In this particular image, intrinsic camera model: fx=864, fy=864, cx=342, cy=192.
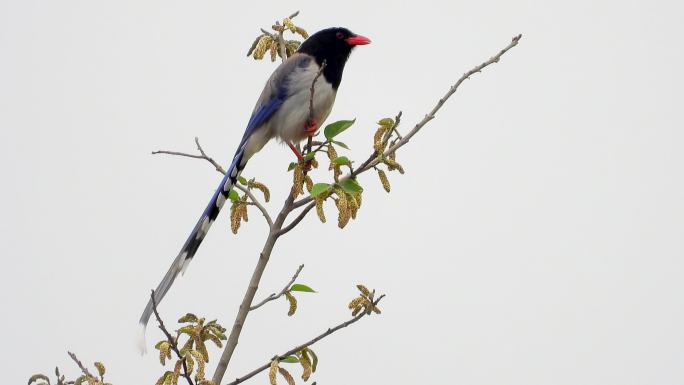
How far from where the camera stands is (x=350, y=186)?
3.85m

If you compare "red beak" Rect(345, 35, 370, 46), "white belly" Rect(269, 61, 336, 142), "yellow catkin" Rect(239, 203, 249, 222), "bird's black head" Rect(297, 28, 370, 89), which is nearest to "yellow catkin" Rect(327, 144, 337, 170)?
"yellow catkin" Rect(239, 203, 249, 222)

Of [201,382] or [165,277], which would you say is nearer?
[201,382]

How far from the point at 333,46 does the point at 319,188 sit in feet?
10.8

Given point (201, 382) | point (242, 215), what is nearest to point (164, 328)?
point (201, 382)

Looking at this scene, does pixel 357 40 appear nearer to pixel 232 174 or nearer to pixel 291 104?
pixel 291 104

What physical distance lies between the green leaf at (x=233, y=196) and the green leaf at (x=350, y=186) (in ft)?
2.64

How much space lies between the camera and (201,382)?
10.6ft

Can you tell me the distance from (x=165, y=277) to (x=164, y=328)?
5.23ft

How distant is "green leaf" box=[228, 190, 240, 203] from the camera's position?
4502 millimetres

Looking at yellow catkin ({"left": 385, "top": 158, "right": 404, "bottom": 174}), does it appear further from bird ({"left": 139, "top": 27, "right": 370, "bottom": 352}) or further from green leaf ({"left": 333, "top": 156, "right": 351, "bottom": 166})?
bird ({"left": 139, "top": 27, "right": 370, "bottom": 352})

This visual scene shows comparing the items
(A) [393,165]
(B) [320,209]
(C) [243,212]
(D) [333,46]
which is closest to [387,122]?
(A) [393,165]

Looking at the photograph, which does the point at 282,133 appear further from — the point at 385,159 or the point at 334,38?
the point at 385,159

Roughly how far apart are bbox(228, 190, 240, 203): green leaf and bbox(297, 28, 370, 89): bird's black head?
7.54 ft

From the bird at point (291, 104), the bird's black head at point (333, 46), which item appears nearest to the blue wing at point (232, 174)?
the bird at point (291, 104)
